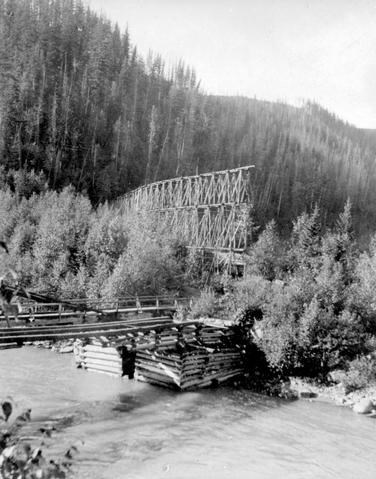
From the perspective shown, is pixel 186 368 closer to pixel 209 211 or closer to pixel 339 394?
pixel 339 394

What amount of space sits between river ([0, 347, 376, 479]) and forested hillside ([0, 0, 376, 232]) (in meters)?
39.9

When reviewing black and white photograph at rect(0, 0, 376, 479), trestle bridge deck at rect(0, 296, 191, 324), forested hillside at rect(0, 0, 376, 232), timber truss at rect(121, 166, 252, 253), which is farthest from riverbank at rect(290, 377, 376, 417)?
forested hillside at rect(0, 0, 376, 232)

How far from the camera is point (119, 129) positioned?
77688 millimetres

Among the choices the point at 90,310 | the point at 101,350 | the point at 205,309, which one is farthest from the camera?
the point at 205,309

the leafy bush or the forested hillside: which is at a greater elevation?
the forested hillside

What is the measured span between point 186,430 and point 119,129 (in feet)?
230

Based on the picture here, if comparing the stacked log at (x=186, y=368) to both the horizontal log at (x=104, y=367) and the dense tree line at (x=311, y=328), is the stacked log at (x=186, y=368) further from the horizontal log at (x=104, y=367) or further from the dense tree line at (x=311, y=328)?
the dense tree line at (x=311, y=328)

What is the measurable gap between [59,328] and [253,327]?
32.5ft

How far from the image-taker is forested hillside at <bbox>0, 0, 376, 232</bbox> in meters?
65.6

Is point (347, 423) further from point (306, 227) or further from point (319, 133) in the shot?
point (319, 133)

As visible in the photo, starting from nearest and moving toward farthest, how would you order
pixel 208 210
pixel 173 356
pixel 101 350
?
pixel 173 356 < pixel 101 350 < pixel 208 210

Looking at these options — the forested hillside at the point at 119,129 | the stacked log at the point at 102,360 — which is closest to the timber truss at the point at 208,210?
the stacked log at the point at 102,360

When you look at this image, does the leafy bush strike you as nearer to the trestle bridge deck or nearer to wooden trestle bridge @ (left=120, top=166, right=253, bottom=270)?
the trestle bridge deck

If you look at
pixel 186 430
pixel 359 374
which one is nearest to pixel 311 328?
pixel 359 374
